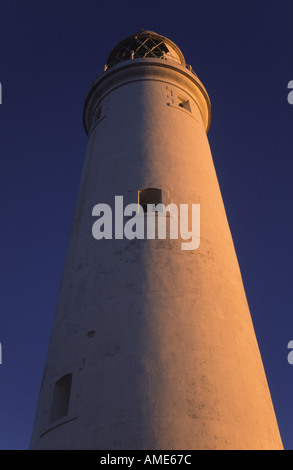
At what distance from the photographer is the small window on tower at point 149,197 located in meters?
11.7

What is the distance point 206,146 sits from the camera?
49.4 feet

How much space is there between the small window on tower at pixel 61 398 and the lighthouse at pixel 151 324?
21mm

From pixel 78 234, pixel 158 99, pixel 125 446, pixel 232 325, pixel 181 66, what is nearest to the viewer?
pixel 125 446

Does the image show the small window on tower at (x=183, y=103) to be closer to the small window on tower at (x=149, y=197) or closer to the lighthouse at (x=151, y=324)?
the lighthouse at (x=151, y=324)

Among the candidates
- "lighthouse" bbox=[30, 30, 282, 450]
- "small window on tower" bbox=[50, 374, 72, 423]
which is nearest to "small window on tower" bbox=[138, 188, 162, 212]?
"lighthouse" bbox=[30, 30, 282, 450]

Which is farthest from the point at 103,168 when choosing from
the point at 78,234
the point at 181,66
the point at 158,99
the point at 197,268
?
the point at 181,66

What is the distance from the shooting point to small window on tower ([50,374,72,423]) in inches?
360

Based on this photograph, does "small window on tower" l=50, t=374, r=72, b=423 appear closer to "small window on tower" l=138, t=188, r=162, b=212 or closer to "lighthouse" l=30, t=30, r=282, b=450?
"lighthouse" l=30, t=30, r=282, b=450

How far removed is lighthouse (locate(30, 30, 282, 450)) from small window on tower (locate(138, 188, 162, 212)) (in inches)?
1.1

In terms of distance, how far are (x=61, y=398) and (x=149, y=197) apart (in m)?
5.34

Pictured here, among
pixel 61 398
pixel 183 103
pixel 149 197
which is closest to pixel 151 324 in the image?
pixel 61 398

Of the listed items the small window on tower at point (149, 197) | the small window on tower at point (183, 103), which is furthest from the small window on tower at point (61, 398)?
the small window on tower at point (183, 103)

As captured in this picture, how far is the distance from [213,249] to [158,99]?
6.22 metres
